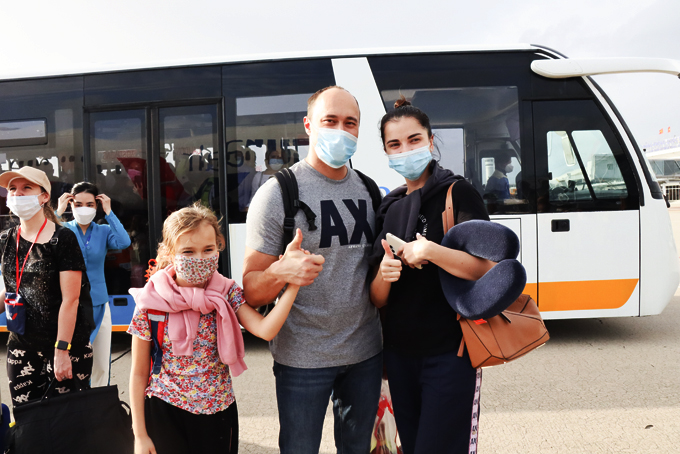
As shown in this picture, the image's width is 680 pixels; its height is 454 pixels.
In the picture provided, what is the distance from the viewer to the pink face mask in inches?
70.4

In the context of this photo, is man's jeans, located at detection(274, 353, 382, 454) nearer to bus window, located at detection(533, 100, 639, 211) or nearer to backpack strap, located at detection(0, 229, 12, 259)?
backpack strap, located at detection(0, 229, 12, 259)

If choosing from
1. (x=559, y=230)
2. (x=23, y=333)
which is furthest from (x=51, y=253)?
(x=559, y=230)

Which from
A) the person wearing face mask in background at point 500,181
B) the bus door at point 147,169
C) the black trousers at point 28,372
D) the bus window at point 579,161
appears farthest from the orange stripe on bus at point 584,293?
the black trousers at point 28,372

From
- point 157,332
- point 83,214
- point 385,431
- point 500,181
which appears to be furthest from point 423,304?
point 500,181

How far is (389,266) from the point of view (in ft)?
5.18

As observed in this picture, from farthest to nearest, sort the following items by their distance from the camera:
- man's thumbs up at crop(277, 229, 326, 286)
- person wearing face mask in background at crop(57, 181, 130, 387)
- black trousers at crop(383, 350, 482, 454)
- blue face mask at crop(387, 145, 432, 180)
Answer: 1. person wearing face mask in background at crop(57, 181, 130, 387)
2. blue face mask at crop(387, 145, 432, 180)
3. black trousers at crop(383, 350, 482, 454)
4. man's thumbs up at crop(277, 229, 326, 286)

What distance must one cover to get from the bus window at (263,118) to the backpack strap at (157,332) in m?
2.92

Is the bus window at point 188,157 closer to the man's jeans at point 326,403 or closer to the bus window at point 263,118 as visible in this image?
the bus window at point 263,118

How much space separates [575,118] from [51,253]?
187 inches

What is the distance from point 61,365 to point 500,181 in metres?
4.03

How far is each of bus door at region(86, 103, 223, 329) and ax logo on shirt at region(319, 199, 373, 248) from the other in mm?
3110

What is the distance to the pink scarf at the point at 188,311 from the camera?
1.74 meters

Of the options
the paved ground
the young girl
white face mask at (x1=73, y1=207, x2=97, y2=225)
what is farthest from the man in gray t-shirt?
white face mask at (x1=73, y1=207, x2=97, y2=225)

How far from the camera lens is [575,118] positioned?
4.57 metres
